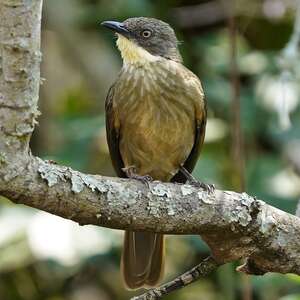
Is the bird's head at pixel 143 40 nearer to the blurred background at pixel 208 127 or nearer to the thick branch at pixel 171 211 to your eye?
the blurred background at pixel 208 127

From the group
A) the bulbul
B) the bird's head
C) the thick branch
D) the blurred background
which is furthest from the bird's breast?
the thick branch

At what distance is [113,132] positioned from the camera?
431cm

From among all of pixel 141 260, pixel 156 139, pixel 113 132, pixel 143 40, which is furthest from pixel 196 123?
pixel 141 260

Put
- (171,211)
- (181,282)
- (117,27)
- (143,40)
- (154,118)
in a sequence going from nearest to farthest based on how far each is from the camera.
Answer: (171,211) < (181,282) < (154,118) < (117,27) < (143,40)

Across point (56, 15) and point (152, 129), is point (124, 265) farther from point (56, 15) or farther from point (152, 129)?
point (56, 15)

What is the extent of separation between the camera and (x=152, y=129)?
4168mm

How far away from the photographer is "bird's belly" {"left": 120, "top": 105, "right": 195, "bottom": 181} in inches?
164

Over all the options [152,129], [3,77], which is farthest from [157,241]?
[3,77]

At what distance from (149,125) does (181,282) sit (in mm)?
1152

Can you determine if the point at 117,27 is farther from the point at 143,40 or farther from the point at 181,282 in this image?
the point at 181,282

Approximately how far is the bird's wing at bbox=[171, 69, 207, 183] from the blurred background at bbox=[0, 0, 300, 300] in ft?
0.54

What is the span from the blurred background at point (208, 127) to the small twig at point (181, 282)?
0.79m

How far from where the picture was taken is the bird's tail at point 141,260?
4215 millimetres

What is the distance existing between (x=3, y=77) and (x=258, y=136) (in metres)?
3.16
